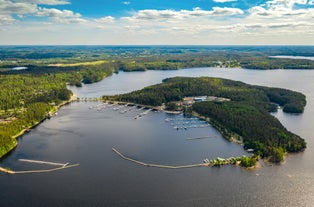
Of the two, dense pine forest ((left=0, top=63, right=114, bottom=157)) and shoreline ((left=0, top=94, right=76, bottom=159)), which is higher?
dense pine forest ((left=0, top=63, right=114, bottom=157))

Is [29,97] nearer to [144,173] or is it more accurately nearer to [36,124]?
[36,124]

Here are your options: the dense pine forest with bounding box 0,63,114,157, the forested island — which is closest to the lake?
the forested island

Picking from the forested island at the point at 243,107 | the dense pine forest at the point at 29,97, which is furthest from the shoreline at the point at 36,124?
the forested island at the point at 243,107

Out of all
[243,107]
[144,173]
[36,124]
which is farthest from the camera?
[243,107]

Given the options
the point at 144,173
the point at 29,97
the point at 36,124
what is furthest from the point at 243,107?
the point at 29,97

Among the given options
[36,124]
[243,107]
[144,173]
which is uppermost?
[243,107]

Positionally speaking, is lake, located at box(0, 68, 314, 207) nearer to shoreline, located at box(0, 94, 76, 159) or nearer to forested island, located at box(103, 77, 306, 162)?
shoreline, located at box(0, 94, 76, 159)

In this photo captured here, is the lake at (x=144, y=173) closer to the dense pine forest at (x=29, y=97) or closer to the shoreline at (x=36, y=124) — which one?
the shoreline at (x=36, y=124)
